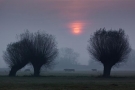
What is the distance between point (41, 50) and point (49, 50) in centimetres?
209

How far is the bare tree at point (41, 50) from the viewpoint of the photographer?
78.6m

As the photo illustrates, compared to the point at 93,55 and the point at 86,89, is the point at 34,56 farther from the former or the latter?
the point at 86,89

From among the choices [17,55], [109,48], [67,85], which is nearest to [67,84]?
[67,85]

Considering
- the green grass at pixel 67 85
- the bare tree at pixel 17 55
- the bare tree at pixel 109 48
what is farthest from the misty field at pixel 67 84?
the bare tree at pixel 17 55

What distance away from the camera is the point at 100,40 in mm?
73812

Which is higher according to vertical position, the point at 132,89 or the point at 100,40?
the point at 100,40

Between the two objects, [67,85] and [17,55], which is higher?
[17,55]

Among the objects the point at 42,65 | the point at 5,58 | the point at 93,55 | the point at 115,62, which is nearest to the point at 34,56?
the point at 42,65

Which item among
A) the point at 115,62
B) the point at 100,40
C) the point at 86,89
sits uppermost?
the point at 100,40

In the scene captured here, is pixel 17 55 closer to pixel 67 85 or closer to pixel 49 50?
pixel 49 50

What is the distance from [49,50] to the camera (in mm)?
81188

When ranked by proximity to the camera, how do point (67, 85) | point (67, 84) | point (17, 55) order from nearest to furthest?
point (67, 85), point (67, 84), point (17, 55)

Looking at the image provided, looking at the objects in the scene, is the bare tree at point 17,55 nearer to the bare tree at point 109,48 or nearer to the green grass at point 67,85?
the bare tree at point 109,48

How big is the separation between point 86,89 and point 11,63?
167ft
